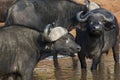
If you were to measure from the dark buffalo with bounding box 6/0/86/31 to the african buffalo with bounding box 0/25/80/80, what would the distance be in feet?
8.56

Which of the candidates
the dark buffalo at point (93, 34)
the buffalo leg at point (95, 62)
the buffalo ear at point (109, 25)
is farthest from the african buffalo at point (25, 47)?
the buffalo ear at point (109, 25)

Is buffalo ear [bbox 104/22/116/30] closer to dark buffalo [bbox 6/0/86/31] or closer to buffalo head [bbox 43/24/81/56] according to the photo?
dark buffalo [bbox 6/0/86/31]

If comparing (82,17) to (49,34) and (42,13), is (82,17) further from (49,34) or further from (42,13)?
(49,34)

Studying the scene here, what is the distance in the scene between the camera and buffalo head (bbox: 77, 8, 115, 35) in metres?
15.4

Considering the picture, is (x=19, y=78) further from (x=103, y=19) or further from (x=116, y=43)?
(x=116, y=43)

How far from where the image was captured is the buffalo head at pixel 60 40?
11906 mm

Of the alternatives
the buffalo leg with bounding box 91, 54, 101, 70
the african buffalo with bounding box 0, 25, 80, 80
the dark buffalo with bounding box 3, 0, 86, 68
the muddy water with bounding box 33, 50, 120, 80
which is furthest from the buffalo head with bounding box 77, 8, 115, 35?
the african buffalo with bounding box 0, 25, 80, 80

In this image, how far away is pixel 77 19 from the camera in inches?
661

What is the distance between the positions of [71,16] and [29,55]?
5724 mm

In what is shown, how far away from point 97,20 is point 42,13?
1678 mm

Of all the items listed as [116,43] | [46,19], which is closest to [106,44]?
[116,43]

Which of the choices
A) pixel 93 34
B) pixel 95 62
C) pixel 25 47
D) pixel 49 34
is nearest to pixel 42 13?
pixel 93 34

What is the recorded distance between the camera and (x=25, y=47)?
38.8 feet

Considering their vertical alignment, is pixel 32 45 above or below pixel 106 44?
above
